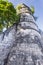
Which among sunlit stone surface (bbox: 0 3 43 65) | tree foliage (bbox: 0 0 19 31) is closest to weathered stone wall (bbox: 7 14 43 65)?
sunlit stone surface (bbox: 0 3 43 65)

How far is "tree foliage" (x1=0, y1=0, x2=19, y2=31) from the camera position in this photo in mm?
22367

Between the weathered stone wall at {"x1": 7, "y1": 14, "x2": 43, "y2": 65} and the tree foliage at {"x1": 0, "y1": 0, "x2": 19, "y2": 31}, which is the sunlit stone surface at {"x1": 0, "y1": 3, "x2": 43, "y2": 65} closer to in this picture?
the weathered stone wall at {"x1": 7, "y1": 14, "x2": 43, "y2": 65}

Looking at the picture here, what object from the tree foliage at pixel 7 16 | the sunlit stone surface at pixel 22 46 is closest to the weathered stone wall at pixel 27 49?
the sunlit stone surface at pixel 22 46

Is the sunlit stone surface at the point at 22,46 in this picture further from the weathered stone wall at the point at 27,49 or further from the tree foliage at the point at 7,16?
the tree foliage at the point at 7,16

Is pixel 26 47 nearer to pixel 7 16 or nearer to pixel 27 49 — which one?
pixel 27 49

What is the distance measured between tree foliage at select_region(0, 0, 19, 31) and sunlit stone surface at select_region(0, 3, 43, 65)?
135 centimetres

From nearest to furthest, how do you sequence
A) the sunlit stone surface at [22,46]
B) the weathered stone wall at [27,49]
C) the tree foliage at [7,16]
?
the weathered stone wall at [27,49] → the sunlit stone surface at [22,46] → the tree foliage at [7,16]

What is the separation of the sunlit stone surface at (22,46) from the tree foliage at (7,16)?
4.43 ft

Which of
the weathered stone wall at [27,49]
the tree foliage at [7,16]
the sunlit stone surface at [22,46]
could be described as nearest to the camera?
the weathered stone wall at [27,49]

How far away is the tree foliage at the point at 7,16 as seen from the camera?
2237cm

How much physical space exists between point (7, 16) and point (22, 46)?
6174mm

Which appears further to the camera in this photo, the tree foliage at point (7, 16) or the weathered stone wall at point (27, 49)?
the tree foliage at point (7, 16)

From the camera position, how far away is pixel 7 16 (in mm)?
22625

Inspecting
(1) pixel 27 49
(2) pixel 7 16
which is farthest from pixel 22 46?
(2) pixel 7 16
